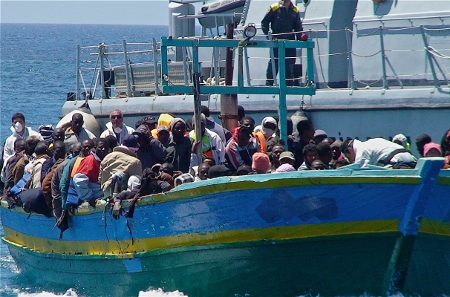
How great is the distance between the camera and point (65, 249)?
12.5 metres

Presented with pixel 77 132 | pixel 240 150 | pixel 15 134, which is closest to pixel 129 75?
pixel 15 134

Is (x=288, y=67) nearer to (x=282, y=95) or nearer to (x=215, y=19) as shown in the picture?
(x=282, y=95)

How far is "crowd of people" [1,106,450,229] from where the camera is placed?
10.3 meters

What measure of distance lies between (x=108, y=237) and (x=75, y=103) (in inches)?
285

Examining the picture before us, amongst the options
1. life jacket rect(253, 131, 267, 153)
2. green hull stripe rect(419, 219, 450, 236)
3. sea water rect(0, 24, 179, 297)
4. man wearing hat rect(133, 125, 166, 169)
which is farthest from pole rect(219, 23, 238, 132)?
green hull stripe rect(419, 219, 450, 236)

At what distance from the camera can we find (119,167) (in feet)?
36.3

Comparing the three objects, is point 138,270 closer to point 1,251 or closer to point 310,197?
point 310,197

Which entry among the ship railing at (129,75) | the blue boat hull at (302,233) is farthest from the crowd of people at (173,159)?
the ship railing at (129,75)

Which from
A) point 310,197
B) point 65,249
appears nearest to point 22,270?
point 65,249

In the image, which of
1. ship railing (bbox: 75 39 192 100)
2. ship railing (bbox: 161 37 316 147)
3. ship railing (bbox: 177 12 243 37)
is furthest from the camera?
ship railing (bbox: 177 12 243 37)

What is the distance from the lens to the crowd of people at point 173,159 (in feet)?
33.9

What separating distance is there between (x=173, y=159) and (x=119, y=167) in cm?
86

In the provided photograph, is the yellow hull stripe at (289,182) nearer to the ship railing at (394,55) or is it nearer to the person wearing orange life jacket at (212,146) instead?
the person wearing orange life jacket at (212,146)

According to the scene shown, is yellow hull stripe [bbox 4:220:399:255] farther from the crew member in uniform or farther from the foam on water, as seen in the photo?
the crew member in uniform
